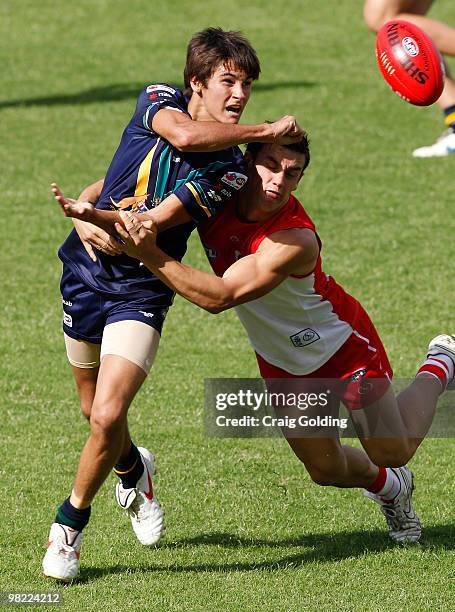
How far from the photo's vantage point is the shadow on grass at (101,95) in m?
15.3

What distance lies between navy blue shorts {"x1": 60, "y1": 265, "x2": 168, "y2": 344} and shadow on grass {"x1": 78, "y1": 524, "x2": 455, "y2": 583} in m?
1.09

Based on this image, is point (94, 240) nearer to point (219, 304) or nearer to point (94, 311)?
point (94, 311)

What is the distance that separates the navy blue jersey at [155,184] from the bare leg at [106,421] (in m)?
0.42

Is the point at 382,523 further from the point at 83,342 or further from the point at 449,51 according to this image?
the point at 449,51

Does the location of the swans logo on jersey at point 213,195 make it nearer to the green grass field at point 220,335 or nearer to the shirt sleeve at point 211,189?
the shirt sleeve at point 211,189

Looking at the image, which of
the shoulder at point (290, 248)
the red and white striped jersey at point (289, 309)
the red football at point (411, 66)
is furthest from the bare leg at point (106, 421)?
the red football at point (411, 66)

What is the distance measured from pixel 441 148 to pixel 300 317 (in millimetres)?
7675

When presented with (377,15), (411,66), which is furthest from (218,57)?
(377,15)

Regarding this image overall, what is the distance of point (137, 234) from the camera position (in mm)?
4996

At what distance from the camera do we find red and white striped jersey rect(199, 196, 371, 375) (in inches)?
217

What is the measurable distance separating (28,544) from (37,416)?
5.88 feet

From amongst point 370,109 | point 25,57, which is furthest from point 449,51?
point 25,57

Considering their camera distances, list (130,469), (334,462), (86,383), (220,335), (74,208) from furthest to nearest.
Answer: (220,335)
(130,469)
(86,383)
(334,462)
(74,208)

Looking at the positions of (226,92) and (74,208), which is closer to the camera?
(74,208)
